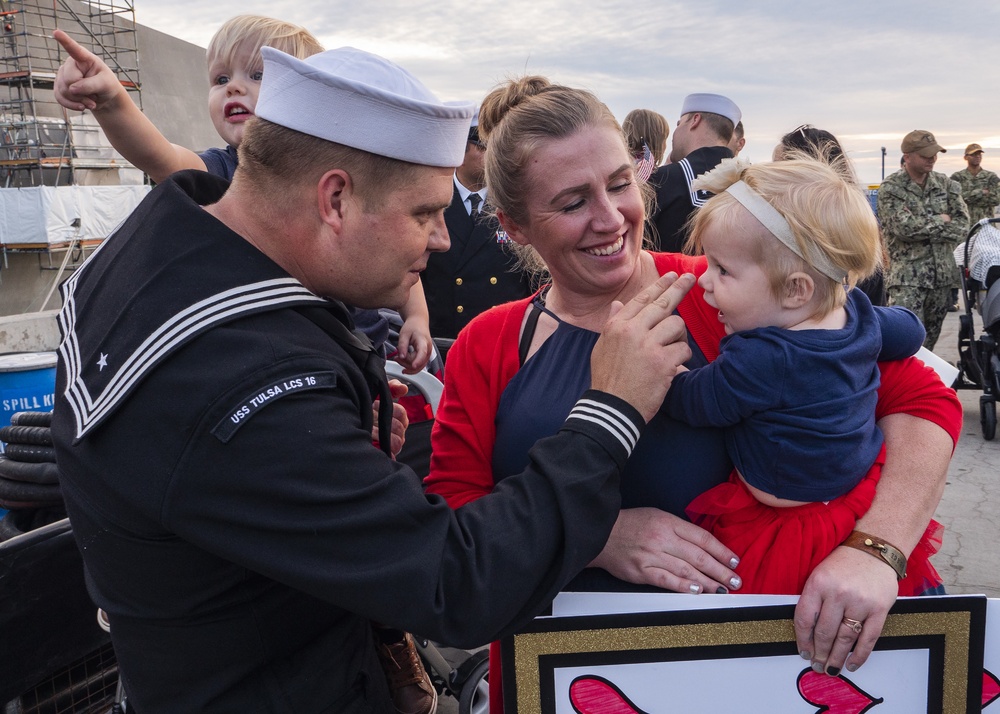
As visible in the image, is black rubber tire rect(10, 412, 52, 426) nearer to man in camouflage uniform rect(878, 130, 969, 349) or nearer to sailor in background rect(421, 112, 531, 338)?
sailor in background rect(421, 112, 531, 338)

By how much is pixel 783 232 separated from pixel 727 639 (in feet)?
2.52

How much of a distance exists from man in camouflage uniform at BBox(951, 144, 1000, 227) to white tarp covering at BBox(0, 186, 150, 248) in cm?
1685

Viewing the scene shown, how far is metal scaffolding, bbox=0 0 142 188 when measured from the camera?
829 inches

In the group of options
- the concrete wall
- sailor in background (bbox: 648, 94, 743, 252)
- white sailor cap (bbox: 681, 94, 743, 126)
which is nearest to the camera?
sailor in background (bbox: 648, 94, 743, 252)

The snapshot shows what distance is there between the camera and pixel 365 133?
1342 millimetres

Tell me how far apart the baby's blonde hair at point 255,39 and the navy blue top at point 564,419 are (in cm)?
137

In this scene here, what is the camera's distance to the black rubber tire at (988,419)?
253 inches

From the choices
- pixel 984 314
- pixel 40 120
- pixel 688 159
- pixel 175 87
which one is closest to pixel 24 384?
pixel 688 159

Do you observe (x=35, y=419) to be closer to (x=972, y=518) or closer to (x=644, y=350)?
(x=644, y=350)

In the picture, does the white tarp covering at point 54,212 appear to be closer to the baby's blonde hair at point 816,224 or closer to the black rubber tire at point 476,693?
the black rubber tire at point 476,693

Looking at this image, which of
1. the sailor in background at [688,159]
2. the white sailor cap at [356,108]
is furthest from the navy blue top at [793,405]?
the sailor in background at [688,159]

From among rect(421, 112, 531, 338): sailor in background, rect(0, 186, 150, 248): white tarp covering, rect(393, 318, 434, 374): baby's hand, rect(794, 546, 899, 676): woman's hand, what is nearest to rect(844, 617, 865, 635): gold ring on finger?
rect(794, 546, 899, 676): woman's hand

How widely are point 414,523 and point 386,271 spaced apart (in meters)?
0.45

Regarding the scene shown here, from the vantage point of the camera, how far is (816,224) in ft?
5.15
